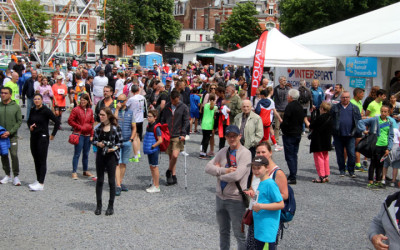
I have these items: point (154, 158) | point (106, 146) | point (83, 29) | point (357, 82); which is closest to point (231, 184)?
point (106, 146)

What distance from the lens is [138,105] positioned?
1096 centimetres

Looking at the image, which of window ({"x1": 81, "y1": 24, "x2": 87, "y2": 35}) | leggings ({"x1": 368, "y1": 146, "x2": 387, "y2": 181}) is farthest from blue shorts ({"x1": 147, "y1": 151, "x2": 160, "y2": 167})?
window ({"x1": 81, "y1": 24, "x2": 87, "y2": 35})

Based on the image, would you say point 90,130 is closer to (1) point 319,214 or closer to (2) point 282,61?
(1) point 319,214

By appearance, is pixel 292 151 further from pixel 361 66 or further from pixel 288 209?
pixel 361 66

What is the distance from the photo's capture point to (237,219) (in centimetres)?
519

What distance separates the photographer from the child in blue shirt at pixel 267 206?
436cm

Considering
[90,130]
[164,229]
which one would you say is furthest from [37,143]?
[164,229]

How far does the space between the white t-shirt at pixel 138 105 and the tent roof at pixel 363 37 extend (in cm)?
843

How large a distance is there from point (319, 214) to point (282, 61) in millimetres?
8653

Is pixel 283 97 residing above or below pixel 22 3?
below

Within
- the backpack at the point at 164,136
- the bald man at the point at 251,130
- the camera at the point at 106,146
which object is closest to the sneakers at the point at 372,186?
the bald man at the point at 251,130

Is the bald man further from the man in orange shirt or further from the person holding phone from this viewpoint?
the man in orange shirt

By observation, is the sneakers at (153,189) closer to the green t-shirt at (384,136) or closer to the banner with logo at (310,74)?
the green t-shirt at (384,136)

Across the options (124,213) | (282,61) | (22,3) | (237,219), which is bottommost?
(124,213)
